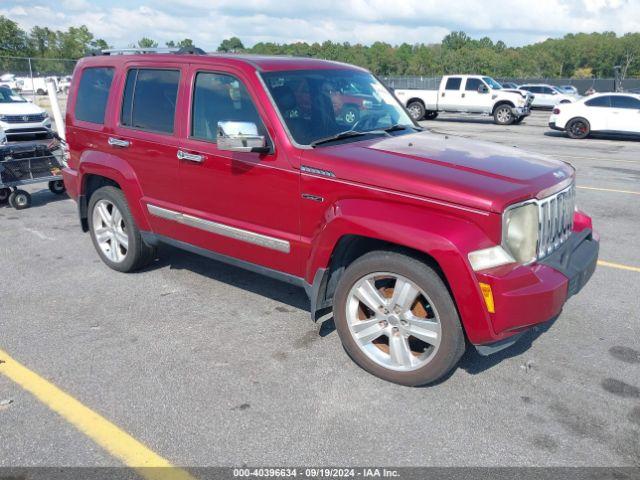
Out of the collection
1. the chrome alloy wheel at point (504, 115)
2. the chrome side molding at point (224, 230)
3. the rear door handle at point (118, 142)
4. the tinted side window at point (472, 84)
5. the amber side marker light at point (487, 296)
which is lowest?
the amber side marker light at point (487, 296)

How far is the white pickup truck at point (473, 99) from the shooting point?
77.9 ft

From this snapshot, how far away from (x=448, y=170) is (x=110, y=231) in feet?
11.6

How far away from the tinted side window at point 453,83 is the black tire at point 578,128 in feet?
22.4

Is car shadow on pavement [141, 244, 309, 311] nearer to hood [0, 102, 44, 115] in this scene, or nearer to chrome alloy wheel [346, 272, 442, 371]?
chrome alloy wheel [346, 272, 442, 371]

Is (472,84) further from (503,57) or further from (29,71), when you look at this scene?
(503,57)

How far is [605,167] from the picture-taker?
12.3 metres

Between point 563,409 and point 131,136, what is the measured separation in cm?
390

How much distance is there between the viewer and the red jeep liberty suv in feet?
10.6

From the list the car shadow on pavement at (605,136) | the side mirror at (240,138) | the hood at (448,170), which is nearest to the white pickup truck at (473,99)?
the car shadow on pavement at (605,136)

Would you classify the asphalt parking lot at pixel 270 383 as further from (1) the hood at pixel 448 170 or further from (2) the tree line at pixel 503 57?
(2) the tree line at pixel 503 57

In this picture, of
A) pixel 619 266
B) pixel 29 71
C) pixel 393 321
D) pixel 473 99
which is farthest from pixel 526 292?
pixel 29 71

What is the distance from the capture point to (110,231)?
5.61 m

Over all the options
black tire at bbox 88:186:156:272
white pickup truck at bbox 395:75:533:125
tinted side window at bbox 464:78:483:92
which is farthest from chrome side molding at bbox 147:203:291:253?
tinted side window at bbox 464:78:483:92

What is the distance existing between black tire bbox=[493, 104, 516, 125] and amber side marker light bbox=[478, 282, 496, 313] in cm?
2231
